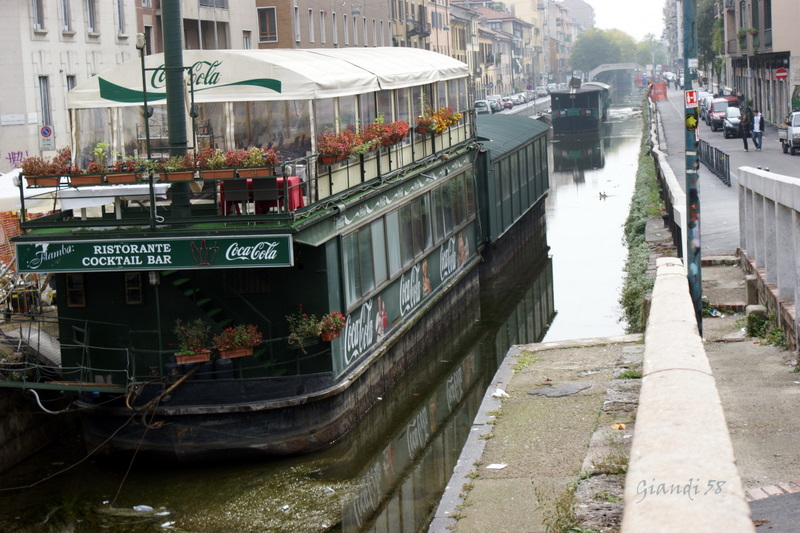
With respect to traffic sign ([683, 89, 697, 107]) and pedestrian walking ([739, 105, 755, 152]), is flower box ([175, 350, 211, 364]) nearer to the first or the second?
traffic sign ([683, 89, 697, 107])

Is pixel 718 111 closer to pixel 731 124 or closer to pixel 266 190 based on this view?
pixel 731 124

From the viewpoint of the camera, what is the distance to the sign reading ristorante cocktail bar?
13.1 m

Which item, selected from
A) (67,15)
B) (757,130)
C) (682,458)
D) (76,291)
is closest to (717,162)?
(757,130)

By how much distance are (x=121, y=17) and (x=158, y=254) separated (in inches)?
1019

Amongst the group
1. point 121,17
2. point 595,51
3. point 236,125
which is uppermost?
point 595,51

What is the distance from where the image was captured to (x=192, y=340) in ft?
44.6

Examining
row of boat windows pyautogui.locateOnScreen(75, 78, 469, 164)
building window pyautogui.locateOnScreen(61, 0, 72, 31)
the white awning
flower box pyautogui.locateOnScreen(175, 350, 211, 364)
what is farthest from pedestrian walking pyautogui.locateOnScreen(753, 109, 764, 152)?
flower box pyautogui.locateOnScreen(175, 350, 211, 364)

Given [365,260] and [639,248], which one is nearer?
[365,260]

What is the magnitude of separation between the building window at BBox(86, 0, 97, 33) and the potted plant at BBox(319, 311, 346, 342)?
23605mm

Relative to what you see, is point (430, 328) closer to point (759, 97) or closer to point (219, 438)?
point (219, 438)

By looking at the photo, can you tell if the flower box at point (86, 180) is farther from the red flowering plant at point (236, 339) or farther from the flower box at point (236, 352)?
the flower box at point (236, 352)

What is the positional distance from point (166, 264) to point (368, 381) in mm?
3985

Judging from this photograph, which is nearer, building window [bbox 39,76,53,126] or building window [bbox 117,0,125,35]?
building window [bbox 39,76,53,126]

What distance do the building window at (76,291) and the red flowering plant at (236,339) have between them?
6.71 feet
